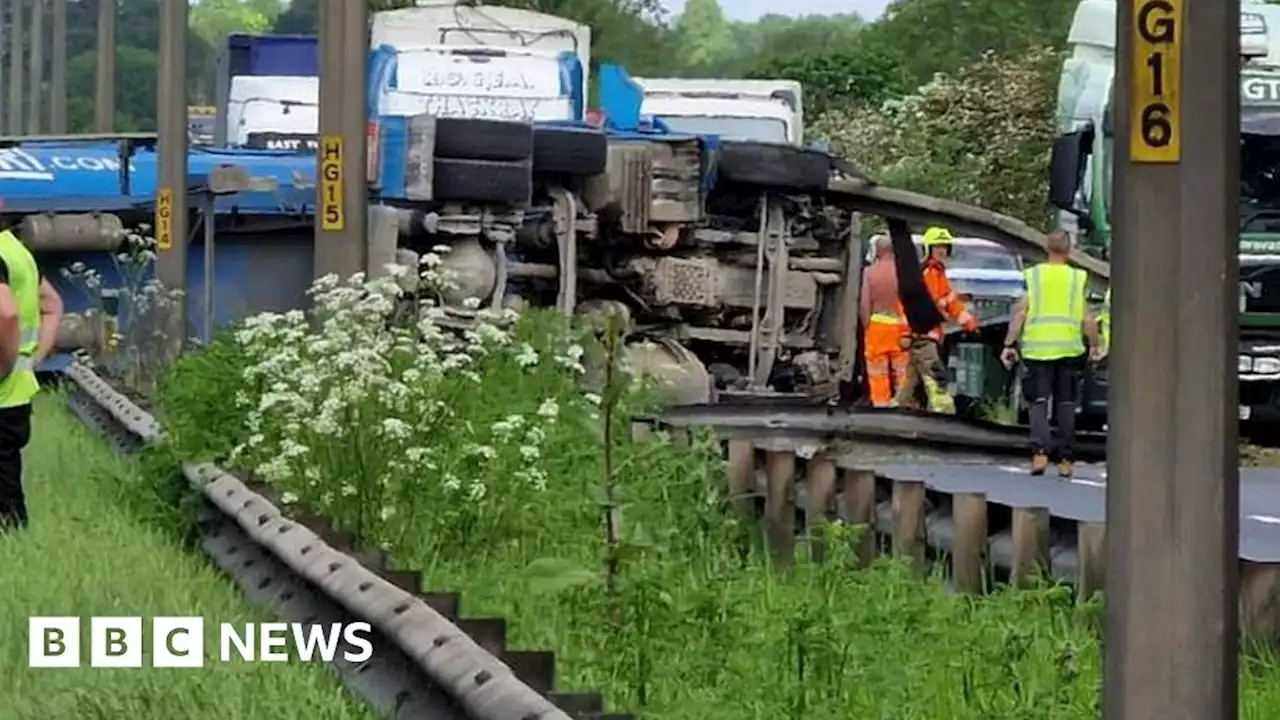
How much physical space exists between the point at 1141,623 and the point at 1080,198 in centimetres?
1706

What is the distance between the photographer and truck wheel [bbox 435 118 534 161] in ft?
71.2

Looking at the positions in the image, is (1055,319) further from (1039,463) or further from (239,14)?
(239,14)

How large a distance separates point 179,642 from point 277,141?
879 inches

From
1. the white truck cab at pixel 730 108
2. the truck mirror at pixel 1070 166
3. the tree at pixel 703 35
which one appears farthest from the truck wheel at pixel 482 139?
the tree at pixel 703 35

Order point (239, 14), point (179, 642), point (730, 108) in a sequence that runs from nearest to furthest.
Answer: point (179, 642) → point (730, 108) → point (239, 14)

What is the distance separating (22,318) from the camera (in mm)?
12812

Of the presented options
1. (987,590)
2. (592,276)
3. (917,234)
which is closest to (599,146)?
(592,276)

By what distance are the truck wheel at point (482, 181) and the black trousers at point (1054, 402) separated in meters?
4.93

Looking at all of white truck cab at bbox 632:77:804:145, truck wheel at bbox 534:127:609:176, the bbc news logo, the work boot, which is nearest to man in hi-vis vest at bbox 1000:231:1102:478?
the work boot

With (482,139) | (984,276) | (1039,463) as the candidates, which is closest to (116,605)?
(1039,463)

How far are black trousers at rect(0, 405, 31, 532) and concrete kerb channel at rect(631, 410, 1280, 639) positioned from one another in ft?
9.45

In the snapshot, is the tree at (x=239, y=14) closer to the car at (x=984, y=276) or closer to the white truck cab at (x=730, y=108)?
the car at (x=984, y=276)

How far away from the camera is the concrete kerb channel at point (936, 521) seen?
977 cm

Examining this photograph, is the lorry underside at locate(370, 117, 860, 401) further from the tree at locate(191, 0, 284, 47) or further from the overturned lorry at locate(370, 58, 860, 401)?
the tree at locate(191, 0, 284, 47)
